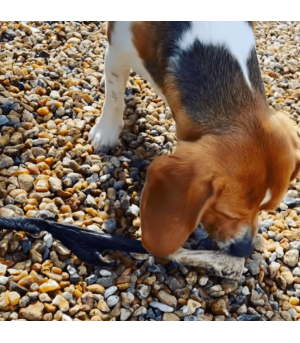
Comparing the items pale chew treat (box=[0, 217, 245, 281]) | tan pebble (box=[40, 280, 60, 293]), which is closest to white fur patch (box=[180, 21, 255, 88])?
pale chew treat (box=[0, 217, 245, 281])

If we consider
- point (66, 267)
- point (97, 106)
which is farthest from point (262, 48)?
point (66, 267)

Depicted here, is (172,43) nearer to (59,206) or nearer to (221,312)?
(59,206)

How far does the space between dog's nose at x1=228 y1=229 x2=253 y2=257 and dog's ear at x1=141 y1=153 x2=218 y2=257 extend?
0.32 metres

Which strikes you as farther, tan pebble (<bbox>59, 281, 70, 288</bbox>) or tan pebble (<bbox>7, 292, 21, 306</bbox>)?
tan pebble (<bbox>59, 281, 70, 288</bbox>)

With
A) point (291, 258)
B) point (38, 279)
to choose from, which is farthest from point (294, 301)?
point (38, 279)

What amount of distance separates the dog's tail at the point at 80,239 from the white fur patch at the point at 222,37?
1052mm

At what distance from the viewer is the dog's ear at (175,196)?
2000 millimetres

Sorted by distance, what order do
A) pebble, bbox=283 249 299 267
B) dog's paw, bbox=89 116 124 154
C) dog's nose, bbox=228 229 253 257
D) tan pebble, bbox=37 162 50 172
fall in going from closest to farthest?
dog's nose, bbox=228 229 253 257 < pebble, bbox=283 249 299 267 < tan pebble, bbox=37 162 50 172 < dog's paw, bbox=89 116 124 154

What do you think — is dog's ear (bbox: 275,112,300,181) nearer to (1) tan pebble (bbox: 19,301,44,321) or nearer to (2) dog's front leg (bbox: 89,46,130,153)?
(2) dog's front leg (bbox: 89,46,130,153)

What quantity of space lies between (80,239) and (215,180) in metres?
0.92

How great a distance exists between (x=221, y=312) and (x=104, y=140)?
1.26 meters

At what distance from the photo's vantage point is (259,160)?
2.05 metres

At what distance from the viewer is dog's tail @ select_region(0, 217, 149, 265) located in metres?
2.60

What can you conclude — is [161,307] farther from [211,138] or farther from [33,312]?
[211,138]
